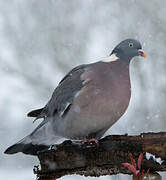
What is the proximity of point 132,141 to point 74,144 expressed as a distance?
0.39 m

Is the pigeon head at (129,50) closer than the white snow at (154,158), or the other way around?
the white snow at (154,158)

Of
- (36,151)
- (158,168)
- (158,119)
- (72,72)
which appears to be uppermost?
(158,119)

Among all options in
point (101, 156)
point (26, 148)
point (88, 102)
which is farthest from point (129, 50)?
point (26, 148)

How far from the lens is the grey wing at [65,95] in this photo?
2.63m

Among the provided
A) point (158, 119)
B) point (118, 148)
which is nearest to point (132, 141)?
point (118, 148)

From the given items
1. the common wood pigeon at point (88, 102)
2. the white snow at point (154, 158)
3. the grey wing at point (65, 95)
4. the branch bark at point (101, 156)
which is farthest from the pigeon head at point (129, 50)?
the white snow at point (154, 158)

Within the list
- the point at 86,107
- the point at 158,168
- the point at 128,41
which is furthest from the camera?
the point at 128,41

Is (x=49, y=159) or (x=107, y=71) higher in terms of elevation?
(x=107, y=71)

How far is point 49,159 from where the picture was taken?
7.70 feet

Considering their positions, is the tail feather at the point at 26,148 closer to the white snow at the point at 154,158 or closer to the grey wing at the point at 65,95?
the grey wing at the point at 65,95

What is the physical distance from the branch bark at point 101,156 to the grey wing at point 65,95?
0.32 meters

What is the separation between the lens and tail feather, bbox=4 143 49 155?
2719 mm

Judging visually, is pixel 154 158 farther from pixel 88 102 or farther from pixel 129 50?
pixel 129 50

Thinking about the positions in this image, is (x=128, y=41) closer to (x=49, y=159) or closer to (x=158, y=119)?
(x=49, y=159)
